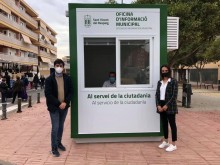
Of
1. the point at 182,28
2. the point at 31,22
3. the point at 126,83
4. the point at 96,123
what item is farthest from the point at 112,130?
the point at 31,22

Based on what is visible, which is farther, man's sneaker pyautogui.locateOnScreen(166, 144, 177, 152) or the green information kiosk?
the green information kiosk

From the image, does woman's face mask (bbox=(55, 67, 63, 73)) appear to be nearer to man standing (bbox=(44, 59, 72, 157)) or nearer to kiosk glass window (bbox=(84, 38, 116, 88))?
man standing (bbox=(44, 59, 72, 157))

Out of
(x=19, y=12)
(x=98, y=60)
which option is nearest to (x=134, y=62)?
(x=98, y=60)

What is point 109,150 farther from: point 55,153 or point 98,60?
point 98,60

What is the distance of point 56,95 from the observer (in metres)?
6.55

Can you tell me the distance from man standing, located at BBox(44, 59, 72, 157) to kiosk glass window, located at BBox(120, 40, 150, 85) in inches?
59.6

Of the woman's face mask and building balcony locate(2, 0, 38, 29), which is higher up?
building balcony locate(2, 0, 38, 29)

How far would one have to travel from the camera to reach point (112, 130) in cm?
754

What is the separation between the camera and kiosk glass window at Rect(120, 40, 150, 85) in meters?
7.61

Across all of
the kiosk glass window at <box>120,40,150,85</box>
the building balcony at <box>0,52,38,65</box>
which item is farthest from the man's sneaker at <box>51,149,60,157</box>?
the building balcony at <box>0,52,38,65</box>

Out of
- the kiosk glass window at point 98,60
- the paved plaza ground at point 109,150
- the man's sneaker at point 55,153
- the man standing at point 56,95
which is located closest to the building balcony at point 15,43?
the paved plaza ground at point 109,150

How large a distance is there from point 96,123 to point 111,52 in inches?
66.1

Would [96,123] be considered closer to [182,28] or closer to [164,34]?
[164,34]

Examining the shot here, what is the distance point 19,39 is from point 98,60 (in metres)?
52.0
